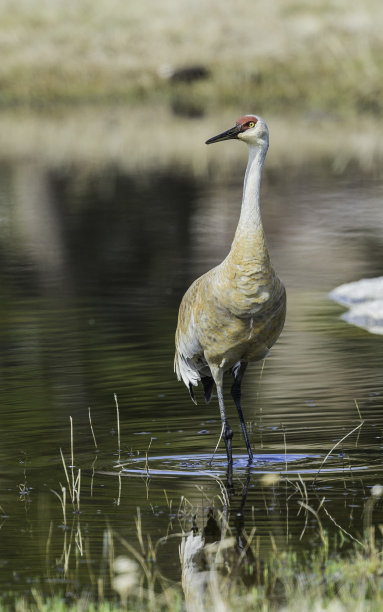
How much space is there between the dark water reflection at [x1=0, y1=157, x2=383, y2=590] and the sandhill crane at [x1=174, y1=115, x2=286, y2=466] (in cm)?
70

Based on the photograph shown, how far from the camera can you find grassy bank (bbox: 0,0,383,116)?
39875mm

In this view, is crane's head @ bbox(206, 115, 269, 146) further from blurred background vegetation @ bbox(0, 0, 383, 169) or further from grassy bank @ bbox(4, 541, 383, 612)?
blurred background vegetation @ bbox(0, 0, 383, 169)

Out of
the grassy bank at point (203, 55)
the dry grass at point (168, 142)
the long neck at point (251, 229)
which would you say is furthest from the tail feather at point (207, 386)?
the grassy bank at point (203, 55)

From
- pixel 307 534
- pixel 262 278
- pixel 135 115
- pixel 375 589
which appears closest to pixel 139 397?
pixel 262 278

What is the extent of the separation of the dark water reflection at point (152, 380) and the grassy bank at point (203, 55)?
17.7 meters

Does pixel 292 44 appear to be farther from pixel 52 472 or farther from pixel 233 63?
pixel 52 472

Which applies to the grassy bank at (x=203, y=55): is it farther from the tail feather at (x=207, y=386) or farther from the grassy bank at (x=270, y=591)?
the grassy bank at (x=270, y=591)

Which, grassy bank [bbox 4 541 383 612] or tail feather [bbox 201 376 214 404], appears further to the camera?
tail feather [bbox 201 376 214 404]

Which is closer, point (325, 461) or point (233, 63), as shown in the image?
point (325, 461)

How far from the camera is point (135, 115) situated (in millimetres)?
40438

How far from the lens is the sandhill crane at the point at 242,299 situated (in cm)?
795

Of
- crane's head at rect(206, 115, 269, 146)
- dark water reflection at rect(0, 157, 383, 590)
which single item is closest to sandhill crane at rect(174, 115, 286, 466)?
crane's head at rect(206, 115, 269, 146)

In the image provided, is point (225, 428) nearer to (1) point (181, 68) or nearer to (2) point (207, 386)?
(2) point (207, 386)

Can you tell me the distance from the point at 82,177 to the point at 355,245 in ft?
37.6
